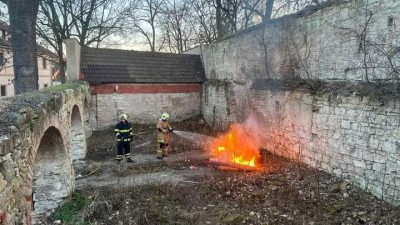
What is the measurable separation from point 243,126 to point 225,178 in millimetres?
5783

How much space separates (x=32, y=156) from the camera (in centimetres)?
459

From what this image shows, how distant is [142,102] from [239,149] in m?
8.22

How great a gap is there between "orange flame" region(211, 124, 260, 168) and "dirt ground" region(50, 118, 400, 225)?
1.83ft

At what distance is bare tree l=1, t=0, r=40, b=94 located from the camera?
34.3 feet

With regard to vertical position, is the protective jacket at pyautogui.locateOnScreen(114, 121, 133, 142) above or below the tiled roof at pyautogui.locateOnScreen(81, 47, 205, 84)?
below

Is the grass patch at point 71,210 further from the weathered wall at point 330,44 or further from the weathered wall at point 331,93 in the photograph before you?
the weathered wall at point 330,44

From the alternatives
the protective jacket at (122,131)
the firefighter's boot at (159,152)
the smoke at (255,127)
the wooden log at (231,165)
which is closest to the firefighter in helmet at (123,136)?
the protective jacket at (122,131)

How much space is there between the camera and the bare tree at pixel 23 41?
412 inches

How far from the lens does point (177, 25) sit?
34.3 meters

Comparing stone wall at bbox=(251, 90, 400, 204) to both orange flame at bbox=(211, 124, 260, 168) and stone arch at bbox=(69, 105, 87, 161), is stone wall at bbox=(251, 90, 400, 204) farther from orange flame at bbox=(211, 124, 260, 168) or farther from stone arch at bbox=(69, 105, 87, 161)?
stone arch at bbox=(69, 105, 87, 161)

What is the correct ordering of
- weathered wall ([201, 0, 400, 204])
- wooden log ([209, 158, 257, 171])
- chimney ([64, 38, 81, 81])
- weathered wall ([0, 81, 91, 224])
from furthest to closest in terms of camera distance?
chimney ([64, 38, 81, 81])
wooden log ([209, 158, 257, 171])
weathered wall ([201, 0, 400, 204])
weathered wall ([0, 81, 91, 224])

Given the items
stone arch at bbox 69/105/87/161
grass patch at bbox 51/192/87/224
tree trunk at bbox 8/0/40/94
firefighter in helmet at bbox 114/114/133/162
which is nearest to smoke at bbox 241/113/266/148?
firefighter in helmet at bbox 114/114/133/162

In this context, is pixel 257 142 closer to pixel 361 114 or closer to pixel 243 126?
pixel 243 126

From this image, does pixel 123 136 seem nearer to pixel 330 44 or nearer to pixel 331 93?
pixel 331 93
